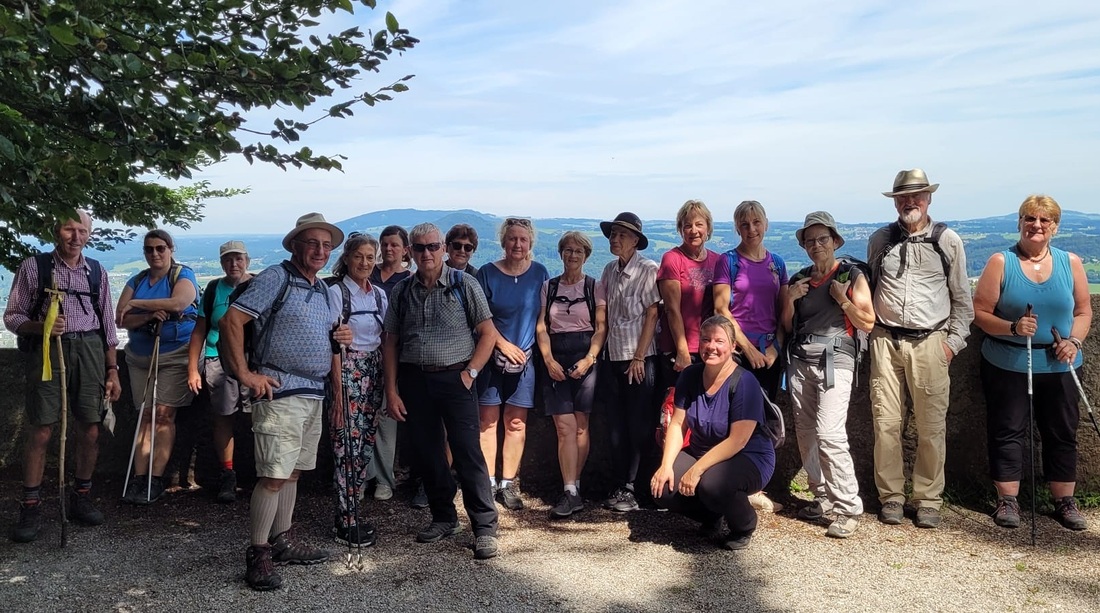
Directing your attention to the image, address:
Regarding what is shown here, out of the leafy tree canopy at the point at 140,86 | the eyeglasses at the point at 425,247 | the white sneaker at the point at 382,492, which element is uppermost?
the leafy tree canopy at the point at 140,86

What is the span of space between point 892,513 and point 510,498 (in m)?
2.83

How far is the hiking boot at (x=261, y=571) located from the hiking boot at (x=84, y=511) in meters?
1.90

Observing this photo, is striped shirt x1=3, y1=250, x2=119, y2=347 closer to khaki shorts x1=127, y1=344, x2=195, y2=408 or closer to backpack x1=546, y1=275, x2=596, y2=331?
khaki shorts x1=127, y1=344, x2=195, y2=408

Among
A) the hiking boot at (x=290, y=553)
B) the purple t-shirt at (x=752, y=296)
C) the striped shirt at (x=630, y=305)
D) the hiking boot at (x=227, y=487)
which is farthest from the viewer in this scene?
the hiking boot at (x=227, y=487)

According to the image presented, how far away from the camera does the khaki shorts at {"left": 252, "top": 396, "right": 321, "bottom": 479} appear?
5062 mm

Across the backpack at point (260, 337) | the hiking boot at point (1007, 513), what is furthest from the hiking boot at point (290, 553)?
the hiking boot at point (1007, 513)

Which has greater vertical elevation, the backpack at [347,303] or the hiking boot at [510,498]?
the backpack at [347,303]

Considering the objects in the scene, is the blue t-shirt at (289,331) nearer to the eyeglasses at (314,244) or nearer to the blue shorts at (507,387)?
the eyeglasses at (314,244)

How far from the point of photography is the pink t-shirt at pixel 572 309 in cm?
663

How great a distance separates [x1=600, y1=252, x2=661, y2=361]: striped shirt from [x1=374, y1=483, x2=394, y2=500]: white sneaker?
211 cm

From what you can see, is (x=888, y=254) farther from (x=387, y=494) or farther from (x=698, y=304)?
(x=387, y=494)

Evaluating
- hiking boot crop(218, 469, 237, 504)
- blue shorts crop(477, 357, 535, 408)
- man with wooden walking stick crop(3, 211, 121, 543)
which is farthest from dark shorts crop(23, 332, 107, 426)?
blue shorts crop(477, 357, 535, 408)

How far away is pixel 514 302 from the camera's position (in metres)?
6.59

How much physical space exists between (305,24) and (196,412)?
378 centimetres
